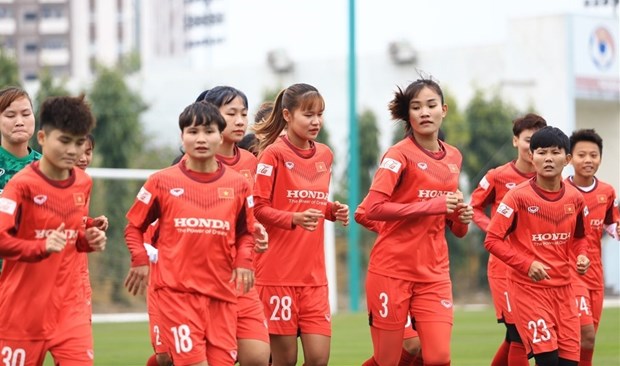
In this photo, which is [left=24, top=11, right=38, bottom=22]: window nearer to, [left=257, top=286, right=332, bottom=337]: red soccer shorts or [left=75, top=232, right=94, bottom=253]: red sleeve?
[left=257, top=286, right=332, bottom=337]: red soccer shorts

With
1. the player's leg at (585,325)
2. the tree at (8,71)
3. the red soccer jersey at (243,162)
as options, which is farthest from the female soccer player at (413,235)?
the tree at (8,71)

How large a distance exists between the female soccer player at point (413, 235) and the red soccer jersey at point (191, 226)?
1398 millimetres

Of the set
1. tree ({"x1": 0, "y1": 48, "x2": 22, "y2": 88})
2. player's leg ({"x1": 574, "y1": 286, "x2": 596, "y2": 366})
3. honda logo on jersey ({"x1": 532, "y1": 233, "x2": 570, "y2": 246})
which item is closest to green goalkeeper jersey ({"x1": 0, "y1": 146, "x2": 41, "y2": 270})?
honda logo on jersey ({"x1": 532, "y1": 233, "x2": 570, "y2": 246})

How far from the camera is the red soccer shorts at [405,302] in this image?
8914mm

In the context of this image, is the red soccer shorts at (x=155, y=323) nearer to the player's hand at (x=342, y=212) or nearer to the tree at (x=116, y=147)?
the player's hand at (x=342, y=212)

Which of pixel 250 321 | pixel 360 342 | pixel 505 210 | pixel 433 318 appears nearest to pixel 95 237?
pixel 250 321

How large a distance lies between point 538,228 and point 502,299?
49.5 inches

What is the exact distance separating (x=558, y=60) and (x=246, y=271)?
2540 cm

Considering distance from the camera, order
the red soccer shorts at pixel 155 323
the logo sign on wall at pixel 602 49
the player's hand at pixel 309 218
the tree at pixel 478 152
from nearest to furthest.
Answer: the red soccer shorts at pixel 155 323
the player's hand at pixel 309 218
the tree at pixel 478 152
the logo sign on wall at pixel 602 49

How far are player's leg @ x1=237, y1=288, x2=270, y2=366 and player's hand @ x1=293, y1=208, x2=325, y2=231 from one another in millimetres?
563

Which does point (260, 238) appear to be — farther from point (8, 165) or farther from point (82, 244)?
point (8, 165)

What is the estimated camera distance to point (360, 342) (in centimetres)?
1689

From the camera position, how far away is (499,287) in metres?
10.4

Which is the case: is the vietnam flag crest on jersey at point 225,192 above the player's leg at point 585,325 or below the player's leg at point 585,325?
above
